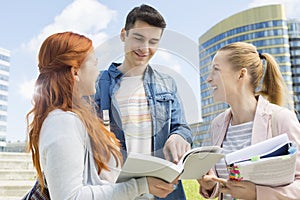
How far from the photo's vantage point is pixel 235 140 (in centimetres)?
109

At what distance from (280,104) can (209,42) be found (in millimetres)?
30605

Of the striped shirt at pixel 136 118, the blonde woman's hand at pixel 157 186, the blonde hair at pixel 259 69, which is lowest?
the blonde woman's hand at pixel 157 186

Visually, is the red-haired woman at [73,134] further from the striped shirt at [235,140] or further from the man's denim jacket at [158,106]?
the striped shirt at [235,140]

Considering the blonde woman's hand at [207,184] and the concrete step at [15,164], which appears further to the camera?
the concrete step at [15,164]

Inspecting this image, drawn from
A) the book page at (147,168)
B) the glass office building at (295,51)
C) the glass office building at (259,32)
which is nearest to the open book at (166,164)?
the book page at (147,168)

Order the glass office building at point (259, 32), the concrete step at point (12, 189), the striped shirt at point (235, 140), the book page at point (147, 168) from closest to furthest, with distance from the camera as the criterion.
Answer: the book page at point (147, 168) → the striped shirt at point (235, 140) → the concrete step at point (12, 189) → the glass office building at point (259, 32)

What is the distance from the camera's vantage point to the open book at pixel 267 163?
841mm

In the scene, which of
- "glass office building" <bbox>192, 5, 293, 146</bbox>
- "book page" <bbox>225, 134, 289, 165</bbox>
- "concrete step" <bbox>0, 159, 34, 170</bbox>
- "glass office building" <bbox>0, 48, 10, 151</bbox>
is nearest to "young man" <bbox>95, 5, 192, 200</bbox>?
"book page" <bbox>225, 134, 289, 165</bbox>

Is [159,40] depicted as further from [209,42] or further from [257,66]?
[209,42]

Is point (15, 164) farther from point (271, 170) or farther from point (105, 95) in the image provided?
point (271, 170)

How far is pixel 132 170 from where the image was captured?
28.2 inches

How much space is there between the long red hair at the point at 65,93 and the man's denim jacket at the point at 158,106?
79mm

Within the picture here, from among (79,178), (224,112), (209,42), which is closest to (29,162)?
(224,112)

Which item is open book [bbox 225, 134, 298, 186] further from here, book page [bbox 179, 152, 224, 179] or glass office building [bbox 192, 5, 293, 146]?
glass office building [bbox 192, 5, 293, 146]
